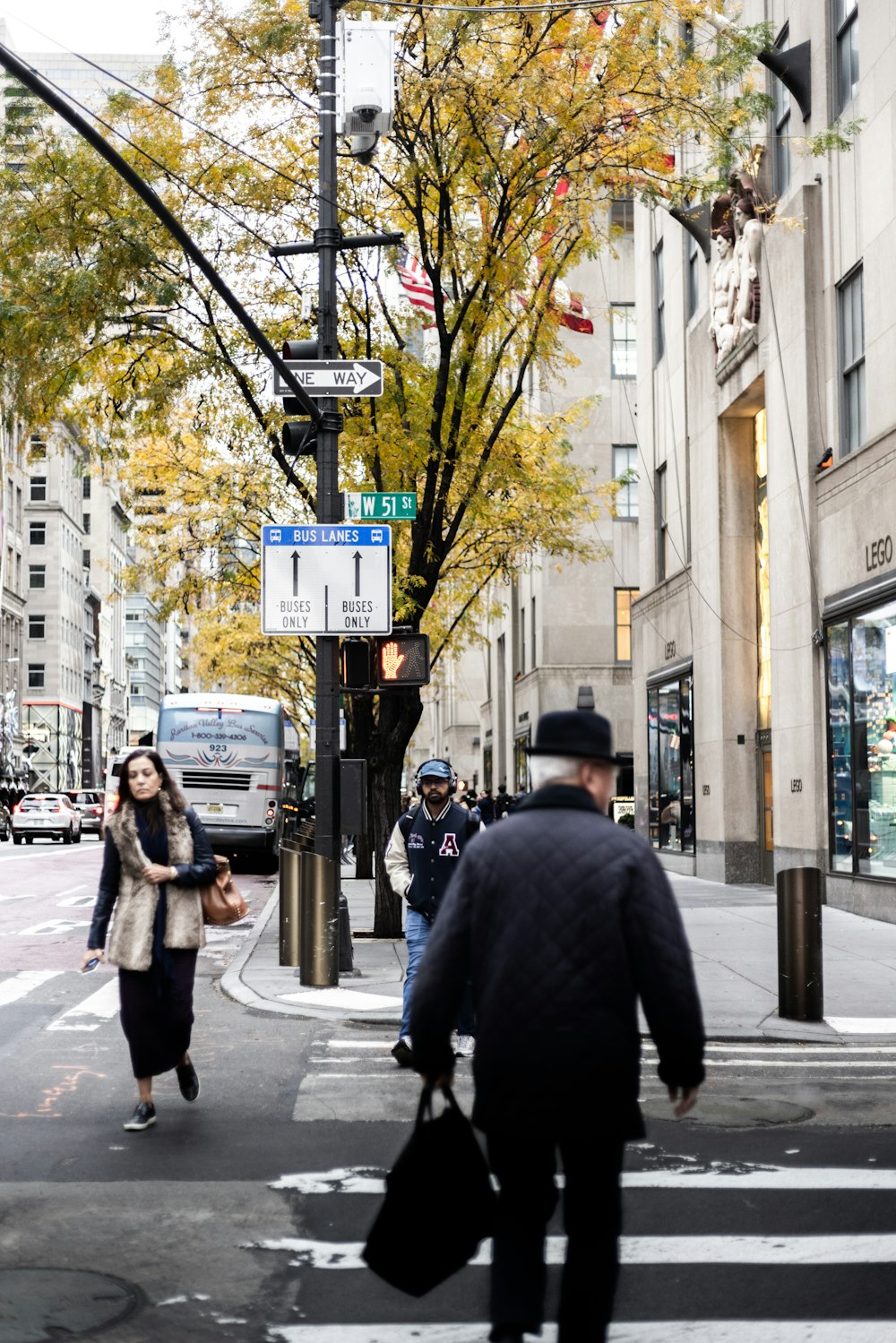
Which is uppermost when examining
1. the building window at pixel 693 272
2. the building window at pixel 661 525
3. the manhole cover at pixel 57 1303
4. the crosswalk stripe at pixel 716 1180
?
the building window at pixel 693 272

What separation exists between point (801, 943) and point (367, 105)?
313 inches

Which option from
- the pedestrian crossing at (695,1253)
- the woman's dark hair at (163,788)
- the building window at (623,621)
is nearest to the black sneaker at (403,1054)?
the pedestrian crossing at (695,1253)

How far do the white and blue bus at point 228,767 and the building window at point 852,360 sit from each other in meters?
17.6

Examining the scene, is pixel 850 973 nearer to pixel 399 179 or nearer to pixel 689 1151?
pixel 689 1151

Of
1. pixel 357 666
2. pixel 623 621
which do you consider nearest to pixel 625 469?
pixel 623 621

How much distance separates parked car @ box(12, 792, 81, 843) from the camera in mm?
54438

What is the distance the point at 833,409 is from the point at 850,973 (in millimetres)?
9345

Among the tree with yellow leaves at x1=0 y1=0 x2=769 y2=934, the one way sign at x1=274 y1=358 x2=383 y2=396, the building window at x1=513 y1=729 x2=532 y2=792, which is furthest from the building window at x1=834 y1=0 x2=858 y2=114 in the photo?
the building window at x1=513 y1=729 x2=532 y2=792

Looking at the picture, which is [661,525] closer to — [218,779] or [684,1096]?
[218,779]

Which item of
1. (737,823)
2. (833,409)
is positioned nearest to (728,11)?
(833,409)

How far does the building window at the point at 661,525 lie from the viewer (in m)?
32.3

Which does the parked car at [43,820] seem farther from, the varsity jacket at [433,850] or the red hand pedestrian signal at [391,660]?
the varsity jacket at [433,850]

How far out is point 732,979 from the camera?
13.8 metres

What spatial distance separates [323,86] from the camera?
14.0 m
